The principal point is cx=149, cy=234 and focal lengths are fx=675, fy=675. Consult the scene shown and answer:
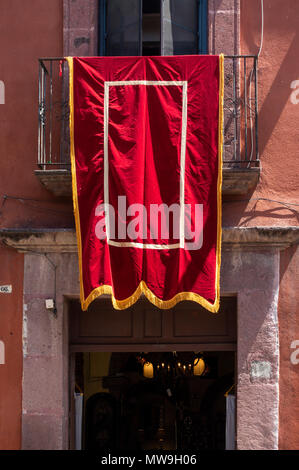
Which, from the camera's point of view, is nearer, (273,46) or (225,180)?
(225,180)

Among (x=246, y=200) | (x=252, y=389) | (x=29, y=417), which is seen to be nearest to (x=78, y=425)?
(x=29, y=417)

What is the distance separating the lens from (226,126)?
8.02 metres

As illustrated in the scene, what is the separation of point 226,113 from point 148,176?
1.35 meters

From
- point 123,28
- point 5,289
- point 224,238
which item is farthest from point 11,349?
point 123,28

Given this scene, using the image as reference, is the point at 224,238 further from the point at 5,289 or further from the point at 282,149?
the point at 5,289

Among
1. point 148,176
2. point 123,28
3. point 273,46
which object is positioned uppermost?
point 123,28

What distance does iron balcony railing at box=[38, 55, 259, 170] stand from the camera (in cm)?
794

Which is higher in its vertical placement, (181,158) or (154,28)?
(154,28)

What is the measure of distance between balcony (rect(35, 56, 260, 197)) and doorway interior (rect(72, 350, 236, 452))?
4.24 m

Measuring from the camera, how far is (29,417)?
25.6 ft

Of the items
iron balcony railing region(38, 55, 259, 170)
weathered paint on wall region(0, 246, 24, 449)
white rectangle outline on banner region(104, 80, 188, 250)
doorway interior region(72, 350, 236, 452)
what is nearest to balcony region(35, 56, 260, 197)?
iron balcony railing region(38, 55, 259, 170)

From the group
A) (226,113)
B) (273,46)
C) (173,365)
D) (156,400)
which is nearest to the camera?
(226,113)

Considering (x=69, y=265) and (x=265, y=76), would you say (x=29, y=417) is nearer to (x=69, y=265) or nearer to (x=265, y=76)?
(x=69, y=265)

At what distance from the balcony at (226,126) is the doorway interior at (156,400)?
424cm
